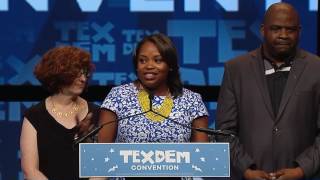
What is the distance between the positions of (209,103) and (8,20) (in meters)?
1.38

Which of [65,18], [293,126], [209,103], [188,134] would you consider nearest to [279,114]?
[293,126]

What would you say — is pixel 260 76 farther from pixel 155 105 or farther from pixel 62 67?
pixel 62 67

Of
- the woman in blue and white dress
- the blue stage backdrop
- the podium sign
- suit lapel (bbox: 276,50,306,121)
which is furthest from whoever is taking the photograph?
the blue stage backdrop

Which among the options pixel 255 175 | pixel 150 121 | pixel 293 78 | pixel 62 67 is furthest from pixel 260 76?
pixel 62 67

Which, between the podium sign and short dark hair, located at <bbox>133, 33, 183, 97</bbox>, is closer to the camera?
the podium sign

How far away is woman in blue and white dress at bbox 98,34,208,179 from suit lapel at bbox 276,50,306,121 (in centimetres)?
34

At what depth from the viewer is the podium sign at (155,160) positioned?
263cm

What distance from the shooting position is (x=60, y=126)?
3170 mm

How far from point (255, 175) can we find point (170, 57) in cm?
Result: 62

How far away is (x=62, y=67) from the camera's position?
3.14 m

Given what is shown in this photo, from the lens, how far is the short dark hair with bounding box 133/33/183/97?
3.08m

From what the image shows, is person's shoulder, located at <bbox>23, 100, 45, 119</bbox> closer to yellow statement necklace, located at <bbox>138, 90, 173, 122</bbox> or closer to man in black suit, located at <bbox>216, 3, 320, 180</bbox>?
yellow statement necklace, located at <bbox>138, 90, 173, 122</bbox>

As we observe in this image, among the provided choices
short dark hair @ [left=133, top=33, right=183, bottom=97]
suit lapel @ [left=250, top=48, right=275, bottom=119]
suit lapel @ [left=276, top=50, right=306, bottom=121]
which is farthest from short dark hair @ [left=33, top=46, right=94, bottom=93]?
suit lapel @ [left=276, top=50, right=306, bottom=121]

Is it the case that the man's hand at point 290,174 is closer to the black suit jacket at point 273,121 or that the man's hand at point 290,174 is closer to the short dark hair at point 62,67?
the black suit jacket at point 273,121
